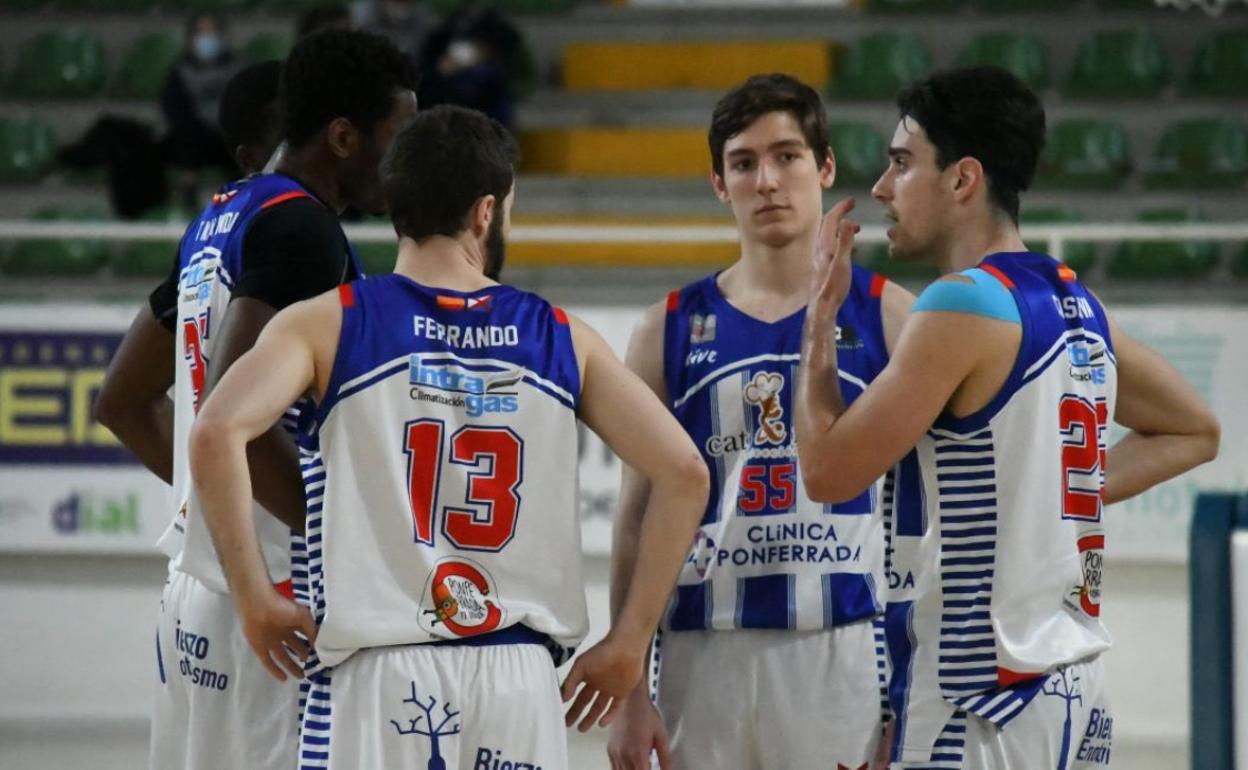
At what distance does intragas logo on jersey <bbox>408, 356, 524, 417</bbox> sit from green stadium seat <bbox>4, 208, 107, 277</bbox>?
9.04 meters

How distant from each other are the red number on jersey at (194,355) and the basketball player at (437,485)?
59cm

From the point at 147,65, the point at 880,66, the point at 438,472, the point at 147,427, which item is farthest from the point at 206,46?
the point at 438,472

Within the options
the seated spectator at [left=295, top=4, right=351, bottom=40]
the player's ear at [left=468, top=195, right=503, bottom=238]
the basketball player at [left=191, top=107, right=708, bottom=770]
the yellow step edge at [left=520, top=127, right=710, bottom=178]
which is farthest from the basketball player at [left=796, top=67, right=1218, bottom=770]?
the yellow step edge at [left=520, top=127, right=710, bottom=178]

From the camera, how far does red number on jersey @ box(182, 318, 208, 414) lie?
3441mm

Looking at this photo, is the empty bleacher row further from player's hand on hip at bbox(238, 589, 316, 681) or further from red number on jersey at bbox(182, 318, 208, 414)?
player's hand on hip at bbox(238, 589, 316, 681)

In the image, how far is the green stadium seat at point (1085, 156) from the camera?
11461 mm

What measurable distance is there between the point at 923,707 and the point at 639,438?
0.70 meters

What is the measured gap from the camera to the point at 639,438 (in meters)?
3.04

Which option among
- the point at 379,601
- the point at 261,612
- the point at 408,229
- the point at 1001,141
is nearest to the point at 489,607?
the point at 379,601

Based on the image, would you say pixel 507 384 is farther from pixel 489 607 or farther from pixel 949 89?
pixel 949 89

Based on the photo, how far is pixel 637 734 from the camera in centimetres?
351

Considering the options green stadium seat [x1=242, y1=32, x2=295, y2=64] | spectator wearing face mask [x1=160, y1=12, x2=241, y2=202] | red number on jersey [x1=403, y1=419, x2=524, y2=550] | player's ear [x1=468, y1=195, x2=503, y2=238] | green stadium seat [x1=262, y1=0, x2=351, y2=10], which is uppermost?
green stadium seat [x1=262, y1=0, x2=351, y2=10]

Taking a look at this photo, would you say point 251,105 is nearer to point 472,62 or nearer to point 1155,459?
point 1155,459

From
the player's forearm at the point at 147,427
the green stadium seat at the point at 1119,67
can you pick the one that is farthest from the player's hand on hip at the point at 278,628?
the green stadium seat at the point at 1119,67
